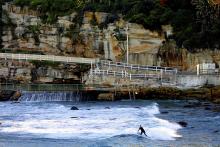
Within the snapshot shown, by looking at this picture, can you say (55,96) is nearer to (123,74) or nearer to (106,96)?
(106,96)

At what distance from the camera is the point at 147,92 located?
58188 mm

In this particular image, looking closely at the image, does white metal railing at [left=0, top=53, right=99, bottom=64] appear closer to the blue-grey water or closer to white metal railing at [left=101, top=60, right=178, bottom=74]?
white metal railing at [left=101, top=60, right=178, bottom=74]

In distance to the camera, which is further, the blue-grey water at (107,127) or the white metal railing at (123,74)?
the white metal railing at (123,74)

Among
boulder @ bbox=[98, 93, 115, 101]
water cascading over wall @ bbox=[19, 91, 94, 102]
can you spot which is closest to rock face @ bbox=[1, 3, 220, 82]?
water cascading over wall @ bbox=[19, 91, 94, 102]

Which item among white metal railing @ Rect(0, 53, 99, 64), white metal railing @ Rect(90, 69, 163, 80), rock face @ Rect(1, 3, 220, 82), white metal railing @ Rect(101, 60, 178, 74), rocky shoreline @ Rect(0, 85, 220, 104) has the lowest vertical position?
rocky shoreline @ Rect(0, 85, 220, 104)

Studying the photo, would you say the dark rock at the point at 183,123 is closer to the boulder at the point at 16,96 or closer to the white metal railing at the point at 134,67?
the white metal railing at the point at 134,67

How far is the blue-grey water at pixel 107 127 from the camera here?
1107 inches

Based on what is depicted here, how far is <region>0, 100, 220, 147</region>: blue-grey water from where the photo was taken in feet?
92.3

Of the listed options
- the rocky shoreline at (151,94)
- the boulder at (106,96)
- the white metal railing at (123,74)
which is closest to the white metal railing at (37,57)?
the white metal railing at (123,74)

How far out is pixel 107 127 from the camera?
1321 inches

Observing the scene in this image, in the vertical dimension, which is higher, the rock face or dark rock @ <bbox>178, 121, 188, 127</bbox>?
the rock face

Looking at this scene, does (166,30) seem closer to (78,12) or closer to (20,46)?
(78,12)

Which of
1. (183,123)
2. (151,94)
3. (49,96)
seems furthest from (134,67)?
(183,123)

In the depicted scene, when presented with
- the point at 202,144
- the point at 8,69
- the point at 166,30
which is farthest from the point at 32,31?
the point at 202,144
